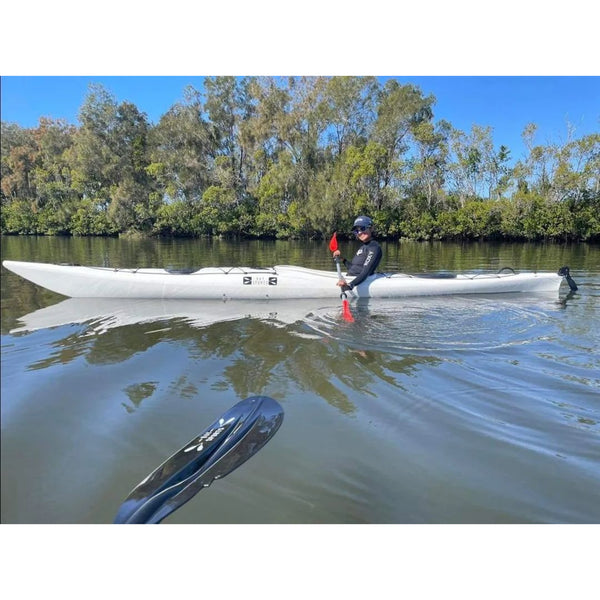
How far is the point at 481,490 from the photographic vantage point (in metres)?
3.00

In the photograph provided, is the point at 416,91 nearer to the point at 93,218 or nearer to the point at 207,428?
the point at 93,218

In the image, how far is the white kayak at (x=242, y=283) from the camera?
8.38 metres

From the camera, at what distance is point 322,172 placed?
3284 cm

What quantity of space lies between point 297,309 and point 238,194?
31.4 m

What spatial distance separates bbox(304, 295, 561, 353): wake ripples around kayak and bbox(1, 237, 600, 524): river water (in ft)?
0.18

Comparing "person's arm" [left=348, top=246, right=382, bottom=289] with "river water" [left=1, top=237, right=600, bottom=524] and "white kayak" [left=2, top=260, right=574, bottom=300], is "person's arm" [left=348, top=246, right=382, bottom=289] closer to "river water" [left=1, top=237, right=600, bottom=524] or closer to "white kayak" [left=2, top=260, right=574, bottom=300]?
"white kayak" [left=2, top=260, right=574, bottom=300]

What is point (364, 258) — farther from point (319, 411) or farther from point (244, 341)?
point (319, 411)

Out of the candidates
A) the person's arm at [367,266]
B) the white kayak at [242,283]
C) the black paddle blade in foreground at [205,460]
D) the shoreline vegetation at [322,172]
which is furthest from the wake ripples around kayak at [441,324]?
the shoreline vegetation at [322,172]

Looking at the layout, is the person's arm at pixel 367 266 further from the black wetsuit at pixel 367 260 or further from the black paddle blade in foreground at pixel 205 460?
the black paddle blade in foreground at pixel 205 460

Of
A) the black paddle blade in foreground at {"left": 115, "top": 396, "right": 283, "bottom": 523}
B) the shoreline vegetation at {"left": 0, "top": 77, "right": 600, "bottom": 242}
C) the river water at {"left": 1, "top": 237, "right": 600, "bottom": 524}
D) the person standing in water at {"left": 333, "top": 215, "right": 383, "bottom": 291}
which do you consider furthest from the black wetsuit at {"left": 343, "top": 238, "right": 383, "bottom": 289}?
the shoreline vegetation at {"left": 0, "top": 77, "right": 600, "bottom": 242}

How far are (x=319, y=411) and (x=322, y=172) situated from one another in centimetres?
3070

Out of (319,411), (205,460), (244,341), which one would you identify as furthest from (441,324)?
(205,460)

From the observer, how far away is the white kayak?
838cm

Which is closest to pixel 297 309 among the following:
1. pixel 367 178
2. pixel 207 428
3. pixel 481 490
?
pixel 207 428
